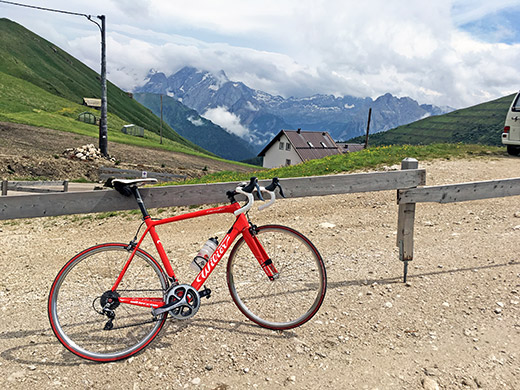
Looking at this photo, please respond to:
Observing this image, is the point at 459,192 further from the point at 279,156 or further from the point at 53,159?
the point at 279,156

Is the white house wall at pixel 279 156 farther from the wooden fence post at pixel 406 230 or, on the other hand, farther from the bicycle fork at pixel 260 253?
the bicycle fork at pixel 260 253

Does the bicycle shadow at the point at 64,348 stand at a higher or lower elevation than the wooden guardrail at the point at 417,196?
lower

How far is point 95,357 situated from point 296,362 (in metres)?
2.09

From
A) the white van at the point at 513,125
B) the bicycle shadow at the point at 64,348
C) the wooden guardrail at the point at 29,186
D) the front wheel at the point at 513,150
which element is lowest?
the bicycle shadow at the point at 64,348

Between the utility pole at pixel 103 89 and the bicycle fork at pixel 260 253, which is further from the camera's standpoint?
the utility pole at pixel 103 89

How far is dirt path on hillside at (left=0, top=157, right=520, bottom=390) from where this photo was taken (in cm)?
381

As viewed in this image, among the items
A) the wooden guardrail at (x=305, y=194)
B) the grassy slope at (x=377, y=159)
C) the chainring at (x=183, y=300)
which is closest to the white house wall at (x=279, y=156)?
the grassy slope at (x=377, y=159)

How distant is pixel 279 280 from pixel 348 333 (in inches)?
40.5

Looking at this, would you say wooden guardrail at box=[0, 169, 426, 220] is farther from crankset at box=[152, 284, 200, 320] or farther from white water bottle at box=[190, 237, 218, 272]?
crankset at box=[152, 284, 200, 320]

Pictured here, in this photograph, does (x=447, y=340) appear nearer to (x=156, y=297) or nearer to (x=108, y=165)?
(x=156, y=297)

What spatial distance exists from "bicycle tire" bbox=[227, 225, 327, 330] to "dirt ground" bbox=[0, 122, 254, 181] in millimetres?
25926

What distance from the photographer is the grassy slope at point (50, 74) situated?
87.4 meters

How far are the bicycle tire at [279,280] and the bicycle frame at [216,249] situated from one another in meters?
0.09

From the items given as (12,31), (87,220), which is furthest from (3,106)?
(12,31)
